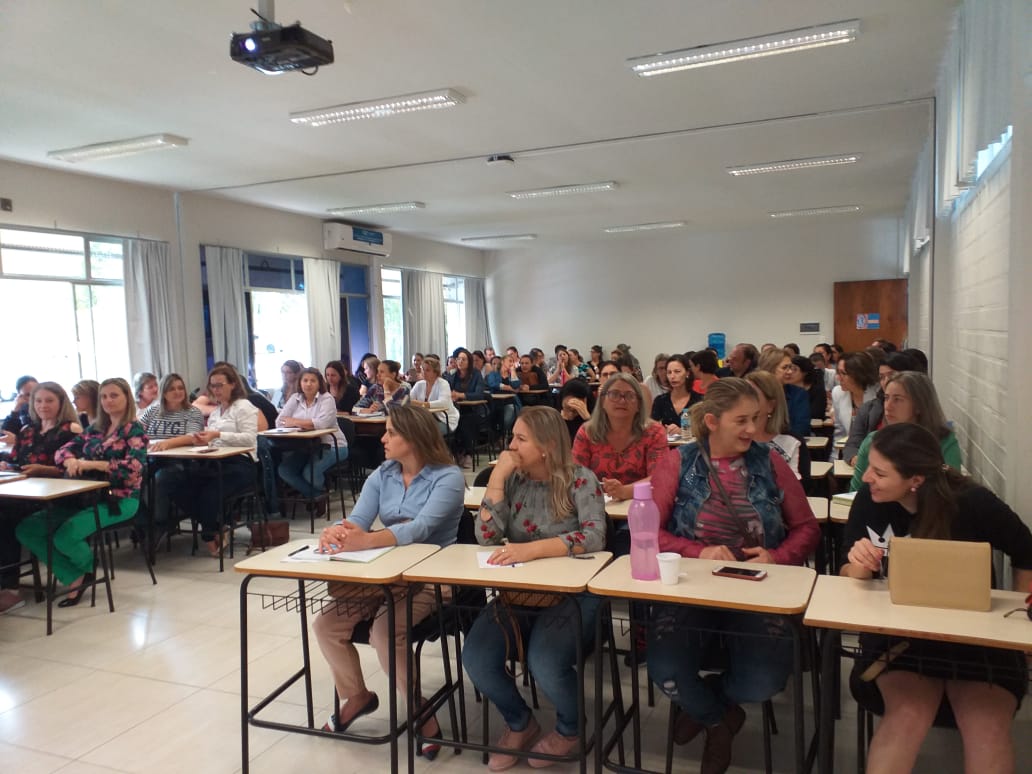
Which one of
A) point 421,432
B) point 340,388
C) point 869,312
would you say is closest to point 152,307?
point 340,388

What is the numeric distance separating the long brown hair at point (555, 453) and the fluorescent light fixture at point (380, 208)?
773cm

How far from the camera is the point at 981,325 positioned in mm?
3736

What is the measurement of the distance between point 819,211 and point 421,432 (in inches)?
426

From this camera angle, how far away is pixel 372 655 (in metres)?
3.59

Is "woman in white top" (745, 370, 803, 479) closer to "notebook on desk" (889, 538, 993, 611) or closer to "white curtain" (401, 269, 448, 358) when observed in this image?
"notebook on desk" (889, 538, 993, 611)

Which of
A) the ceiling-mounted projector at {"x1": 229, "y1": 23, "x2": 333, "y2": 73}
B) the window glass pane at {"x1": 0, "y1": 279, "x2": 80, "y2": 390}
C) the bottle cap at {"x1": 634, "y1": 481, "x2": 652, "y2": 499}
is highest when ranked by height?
the ceiling-mounted projector at {"x1": 229, "y1": 23, "x2": 333, "y2": 73}

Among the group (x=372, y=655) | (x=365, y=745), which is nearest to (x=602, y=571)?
(x=365, y=745)

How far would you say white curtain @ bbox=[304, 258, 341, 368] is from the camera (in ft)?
35.4

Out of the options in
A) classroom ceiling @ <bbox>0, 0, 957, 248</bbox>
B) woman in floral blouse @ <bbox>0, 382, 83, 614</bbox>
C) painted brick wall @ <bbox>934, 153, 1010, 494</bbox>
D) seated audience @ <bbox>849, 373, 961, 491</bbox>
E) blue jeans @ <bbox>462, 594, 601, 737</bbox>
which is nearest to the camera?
blue jeans @ <bbox>462, 594, 601, 737</bbox>

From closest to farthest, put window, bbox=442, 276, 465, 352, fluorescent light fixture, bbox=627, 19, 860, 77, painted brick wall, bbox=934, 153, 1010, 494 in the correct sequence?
painted brick wall, bbox=934, 153, 1010, 494 < fluorescent light fixture, bbox=627, 19, 860, 77 < window, bbox=442, 276, 465, 352

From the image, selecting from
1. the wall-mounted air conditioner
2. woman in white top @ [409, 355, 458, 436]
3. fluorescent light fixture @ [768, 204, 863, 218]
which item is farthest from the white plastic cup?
fluorescent light fixture @ [768, 204, 863, 218]

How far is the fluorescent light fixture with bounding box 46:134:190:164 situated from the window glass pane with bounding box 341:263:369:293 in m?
4.99

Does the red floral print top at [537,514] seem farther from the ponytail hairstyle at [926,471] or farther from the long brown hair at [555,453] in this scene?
the ponytail hairstyle at [926,471]

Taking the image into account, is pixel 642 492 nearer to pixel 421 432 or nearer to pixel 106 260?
pixel 421 432
